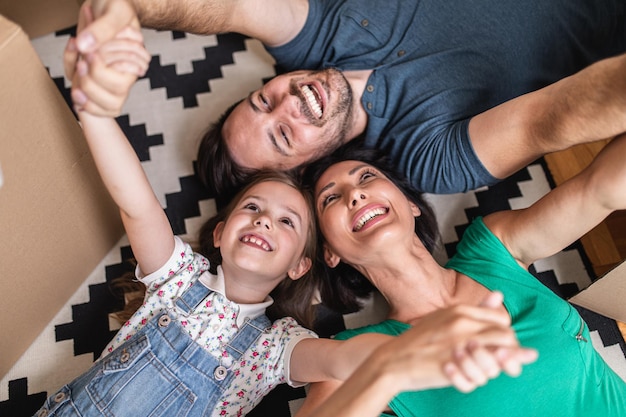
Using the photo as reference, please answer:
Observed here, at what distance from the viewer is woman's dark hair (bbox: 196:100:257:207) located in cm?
150

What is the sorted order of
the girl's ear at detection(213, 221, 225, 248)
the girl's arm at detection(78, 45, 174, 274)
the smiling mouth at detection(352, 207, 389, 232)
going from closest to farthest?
the girl's arm at detection(78, 45, 174, 274)
the smiling mouth at detection(352, 207, 389, 232)
the girl's ear at detection(213, 221, 225, 248)

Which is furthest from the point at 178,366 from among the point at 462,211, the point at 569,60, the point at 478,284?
the point at 569,60

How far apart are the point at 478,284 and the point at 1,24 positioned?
3.35 feet

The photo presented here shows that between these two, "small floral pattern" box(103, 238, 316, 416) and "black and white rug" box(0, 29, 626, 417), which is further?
"black and white rug" box(0, 29, 626, 417)

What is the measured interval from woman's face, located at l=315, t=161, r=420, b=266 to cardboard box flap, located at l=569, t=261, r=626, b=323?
1.39 ft

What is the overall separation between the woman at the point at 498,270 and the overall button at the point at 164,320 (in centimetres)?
33

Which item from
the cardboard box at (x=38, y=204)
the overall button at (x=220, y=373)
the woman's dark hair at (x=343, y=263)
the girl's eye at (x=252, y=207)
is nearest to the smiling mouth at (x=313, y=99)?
the woman's dark hair at (x=343, y=263)

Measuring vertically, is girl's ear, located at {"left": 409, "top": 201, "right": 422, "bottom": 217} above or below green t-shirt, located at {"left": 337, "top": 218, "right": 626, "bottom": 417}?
above

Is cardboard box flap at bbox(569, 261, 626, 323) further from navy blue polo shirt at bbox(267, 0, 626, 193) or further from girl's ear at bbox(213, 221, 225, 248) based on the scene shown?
girl's ear at bbox(213, 221, 225, 248)

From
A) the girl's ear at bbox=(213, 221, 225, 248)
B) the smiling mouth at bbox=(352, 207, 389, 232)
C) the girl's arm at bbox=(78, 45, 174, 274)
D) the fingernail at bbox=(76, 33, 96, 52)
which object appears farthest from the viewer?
the girl's ear at bbox=(213, 221, 225, 248)

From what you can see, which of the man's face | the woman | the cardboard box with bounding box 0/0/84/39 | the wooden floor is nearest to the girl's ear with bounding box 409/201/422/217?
the woman

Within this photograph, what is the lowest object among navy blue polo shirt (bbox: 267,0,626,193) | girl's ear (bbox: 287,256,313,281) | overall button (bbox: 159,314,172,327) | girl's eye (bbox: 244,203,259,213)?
overall button (bbox: 159,314,172,327)

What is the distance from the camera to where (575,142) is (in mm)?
1218

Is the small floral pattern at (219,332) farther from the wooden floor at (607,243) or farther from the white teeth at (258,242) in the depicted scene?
the wooden floor at (607,243)
